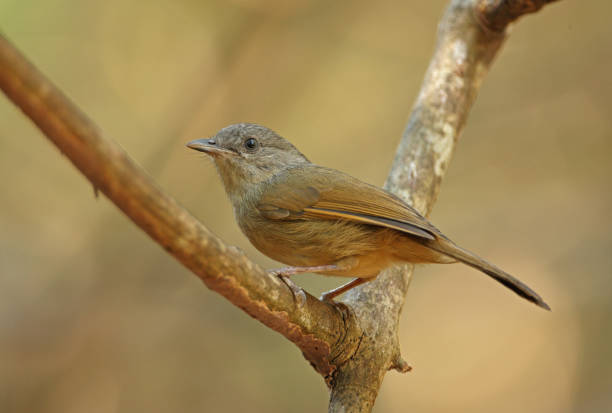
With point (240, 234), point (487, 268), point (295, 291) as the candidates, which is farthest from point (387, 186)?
point (240, 234)

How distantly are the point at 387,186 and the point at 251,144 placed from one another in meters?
0.84

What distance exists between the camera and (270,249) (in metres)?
3.23

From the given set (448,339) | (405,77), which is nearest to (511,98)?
(405,77)

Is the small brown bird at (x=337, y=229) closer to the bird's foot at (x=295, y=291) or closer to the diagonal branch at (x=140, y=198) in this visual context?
the bird's foot at (x=295, y=291)

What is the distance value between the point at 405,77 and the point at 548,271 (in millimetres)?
2829

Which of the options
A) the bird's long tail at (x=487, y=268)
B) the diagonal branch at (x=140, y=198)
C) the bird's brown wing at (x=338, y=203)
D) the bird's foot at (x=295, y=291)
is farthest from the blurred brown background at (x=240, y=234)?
the diagonal branch at (x=140, y=198)

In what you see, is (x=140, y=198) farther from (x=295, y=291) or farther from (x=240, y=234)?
(x=240, y=234)

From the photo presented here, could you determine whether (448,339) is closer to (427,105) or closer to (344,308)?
(427,105)

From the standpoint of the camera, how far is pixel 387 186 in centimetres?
393

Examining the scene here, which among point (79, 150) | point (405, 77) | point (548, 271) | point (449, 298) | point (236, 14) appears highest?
point (405, 77)

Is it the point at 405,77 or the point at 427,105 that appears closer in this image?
the point at 427,105

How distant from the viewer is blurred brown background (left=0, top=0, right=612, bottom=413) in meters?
6.40

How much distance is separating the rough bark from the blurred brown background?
2947 mm

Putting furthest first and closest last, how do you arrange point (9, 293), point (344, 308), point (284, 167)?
point (9, 293)
point (284, 167)
point (344, 308)
